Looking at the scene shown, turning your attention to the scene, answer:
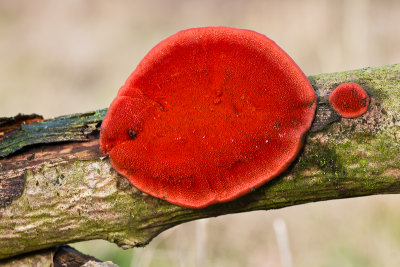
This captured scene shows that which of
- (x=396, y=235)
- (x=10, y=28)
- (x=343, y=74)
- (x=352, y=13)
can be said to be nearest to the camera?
(x=343, y=74)

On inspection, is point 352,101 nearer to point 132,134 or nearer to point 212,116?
point 212,116

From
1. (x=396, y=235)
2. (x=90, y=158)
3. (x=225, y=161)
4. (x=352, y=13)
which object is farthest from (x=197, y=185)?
(x=352, y=13)

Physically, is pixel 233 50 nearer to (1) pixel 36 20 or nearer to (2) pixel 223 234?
(2) pixel 223 234

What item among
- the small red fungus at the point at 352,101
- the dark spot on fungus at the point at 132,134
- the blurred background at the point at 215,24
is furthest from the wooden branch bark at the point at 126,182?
the blurred background at the point at 215,24

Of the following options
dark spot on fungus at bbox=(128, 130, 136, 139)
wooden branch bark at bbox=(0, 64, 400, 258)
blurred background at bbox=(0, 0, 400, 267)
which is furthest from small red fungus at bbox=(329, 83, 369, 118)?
blurred background at bbox=(0, 0, 400, 267)

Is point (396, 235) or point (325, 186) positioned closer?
point (325, 186)

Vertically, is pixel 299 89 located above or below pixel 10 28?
below

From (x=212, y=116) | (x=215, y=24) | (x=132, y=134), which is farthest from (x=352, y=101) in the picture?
(x=215, y=24)
